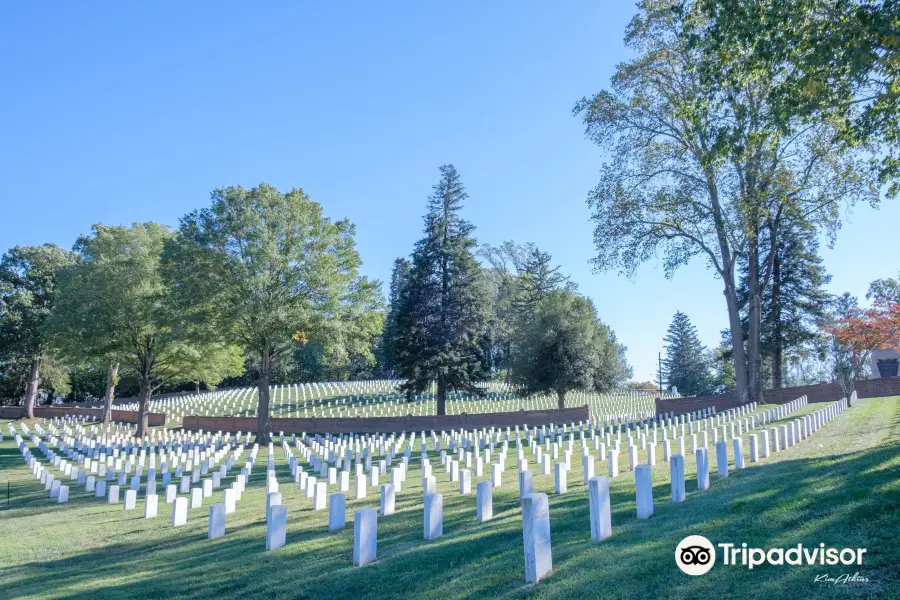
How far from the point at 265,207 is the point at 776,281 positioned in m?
34.9

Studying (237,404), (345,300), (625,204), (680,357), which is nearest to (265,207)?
(345,300)

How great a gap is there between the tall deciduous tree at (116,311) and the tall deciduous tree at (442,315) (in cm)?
1256

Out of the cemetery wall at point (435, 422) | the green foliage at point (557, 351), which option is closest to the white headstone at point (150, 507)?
the cemetery wall at point (435, 422)

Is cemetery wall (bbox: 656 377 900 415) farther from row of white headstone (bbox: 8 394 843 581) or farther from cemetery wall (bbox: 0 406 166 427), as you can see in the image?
cemetery wall (bbox: 0 406 166 427)

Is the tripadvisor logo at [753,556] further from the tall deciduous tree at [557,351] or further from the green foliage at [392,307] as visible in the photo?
the green foliage at [392,307]

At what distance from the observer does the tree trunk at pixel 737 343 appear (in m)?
27.6

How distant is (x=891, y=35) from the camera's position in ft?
24.4

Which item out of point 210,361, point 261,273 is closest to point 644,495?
point 261,273

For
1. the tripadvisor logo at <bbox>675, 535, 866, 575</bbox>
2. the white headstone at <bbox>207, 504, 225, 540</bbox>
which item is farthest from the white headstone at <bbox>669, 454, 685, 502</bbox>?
the white headstone at <bbox>207, 504, 225, 540</bbox>

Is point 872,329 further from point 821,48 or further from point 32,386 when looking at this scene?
point 32,386

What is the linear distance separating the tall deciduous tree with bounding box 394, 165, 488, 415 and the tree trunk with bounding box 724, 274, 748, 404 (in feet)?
56.0

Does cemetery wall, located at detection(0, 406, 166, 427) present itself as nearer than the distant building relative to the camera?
No

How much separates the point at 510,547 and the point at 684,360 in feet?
257

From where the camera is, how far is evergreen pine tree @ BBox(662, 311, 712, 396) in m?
74.6
